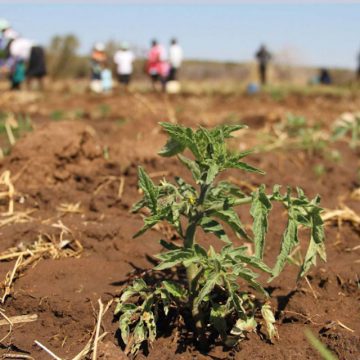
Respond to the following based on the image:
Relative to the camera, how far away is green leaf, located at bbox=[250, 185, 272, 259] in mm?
1997

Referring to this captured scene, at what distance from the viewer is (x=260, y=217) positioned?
203 centimetres

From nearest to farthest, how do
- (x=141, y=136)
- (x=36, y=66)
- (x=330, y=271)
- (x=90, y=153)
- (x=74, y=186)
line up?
(x=330, y=271) < (x=74, y=186) < (x=90, y=153) < (x=141, y=136) < (x=36, y=66)

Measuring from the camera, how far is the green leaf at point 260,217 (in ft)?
6.55

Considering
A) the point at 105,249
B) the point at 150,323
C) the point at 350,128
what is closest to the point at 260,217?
the point at 150,323

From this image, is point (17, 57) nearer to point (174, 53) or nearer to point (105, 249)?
point (174, 53)

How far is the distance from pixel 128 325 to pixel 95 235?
32.7 inches

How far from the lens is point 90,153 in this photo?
13.8 ft

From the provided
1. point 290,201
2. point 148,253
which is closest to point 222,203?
point 290,201

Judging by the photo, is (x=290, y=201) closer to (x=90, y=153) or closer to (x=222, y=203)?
(x=222, y=203)

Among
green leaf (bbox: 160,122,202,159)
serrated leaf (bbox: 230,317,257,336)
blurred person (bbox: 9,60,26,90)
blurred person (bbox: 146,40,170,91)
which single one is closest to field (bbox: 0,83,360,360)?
serrated leaf (bbox: 230,317,257,336)

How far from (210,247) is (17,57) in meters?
11.2

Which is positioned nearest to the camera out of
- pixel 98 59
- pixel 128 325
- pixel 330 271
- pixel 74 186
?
pixel 128 325

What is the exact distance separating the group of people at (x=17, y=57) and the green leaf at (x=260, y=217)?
875 centimetres

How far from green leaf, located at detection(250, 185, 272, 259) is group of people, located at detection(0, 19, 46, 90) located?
8.75 metres
